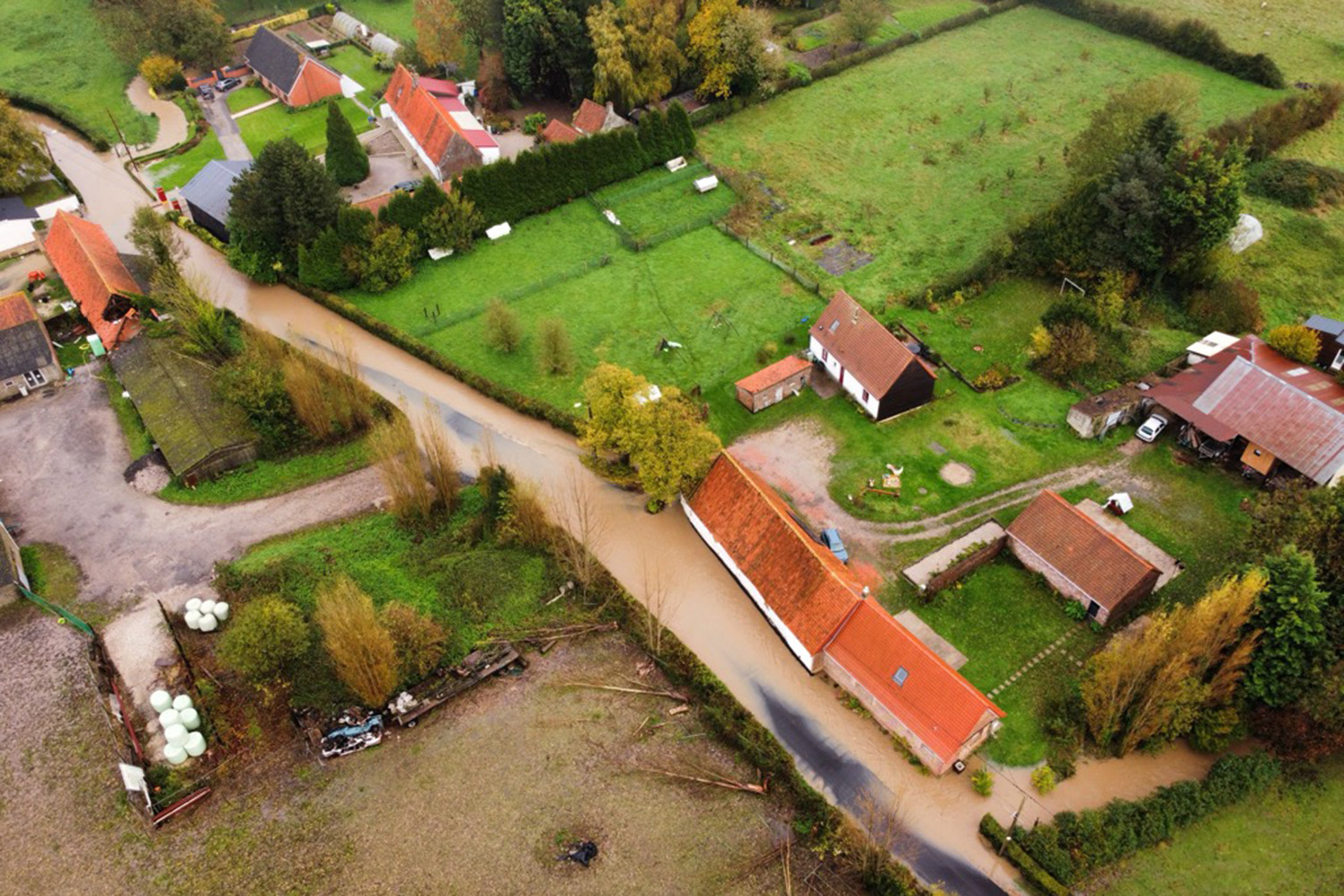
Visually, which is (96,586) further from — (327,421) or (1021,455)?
(1021,455)

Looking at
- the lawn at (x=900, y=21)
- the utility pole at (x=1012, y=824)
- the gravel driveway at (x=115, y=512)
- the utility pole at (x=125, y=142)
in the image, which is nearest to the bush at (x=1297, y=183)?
the lawn at (x=900, y=21)

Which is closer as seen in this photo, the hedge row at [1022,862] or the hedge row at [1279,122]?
the hedge row at [1022,862]

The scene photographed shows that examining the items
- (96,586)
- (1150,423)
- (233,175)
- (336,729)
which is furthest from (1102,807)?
(233,175)

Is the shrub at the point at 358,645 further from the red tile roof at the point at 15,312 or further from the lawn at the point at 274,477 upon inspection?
the red tile roof at the point at 15,312

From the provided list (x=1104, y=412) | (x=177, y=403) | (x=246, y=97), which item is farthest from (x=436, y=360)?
(x=246, y=97)

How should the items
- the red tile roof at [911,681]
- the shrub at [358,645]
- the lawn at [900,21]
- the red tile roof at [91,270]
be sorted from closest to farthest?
the red tile roof at [911,681] < the shrub at [358,645] < the red tile roof at [91,270] < the lawn at [900,21]
